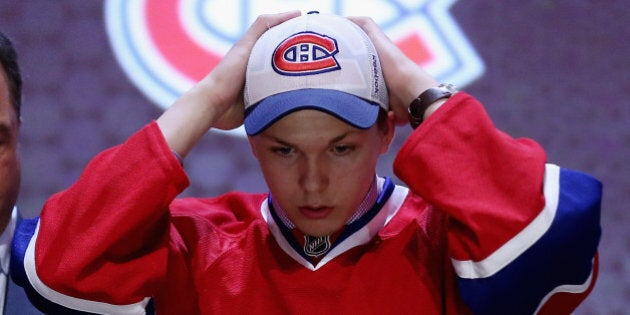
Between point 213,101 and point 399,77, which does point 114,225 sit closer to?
point 213,101

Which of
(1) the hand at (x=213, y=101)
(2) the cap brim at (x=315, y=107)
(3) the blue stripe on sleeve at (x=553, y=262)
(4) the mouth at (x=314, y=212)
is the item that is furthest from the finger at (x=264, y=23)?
(3) the blue stripe on sleeve at (x=553, y=262)

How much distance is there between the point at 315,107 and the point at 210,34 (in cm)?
59

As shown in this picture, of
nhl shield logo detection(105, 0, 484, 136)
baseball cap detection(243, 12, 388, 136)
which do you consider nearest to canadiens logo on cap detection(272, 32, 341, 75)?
baseball cap detection(243, 12, 388, 136)

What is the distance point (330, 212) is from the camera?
0.91 meters

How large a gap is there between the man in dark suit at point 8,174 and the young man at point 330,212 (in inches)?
3.4

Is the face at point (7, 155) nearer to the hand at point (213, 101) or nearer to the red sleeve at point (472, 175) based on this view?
the hand at point (213, 101)

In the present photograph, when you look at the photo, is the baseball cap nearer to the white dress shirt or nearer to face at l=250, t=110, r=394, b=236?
face at l=250, t=110, r=394, b=236

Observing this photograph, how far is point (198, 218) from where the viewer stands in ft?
3.32

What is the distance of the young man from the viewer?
0.87m

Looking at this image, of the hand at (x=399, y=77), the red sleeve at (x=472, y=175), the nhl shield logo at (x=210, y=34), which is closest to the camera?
the red sleeve at (x=472, y=175)

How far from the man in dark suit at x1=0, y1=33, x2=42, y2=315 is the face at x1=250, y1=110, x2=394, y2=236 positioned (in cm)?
31

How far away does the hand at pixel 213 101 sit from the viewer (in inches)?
37.3

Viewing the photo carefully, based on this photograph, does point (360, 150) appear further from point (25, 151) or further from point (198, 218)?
point (25, 151)

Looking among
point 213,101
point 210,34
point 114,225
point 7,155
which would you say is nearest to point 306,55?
point 213,101
